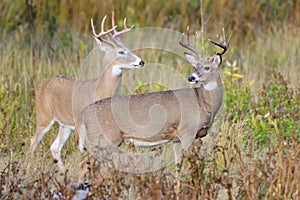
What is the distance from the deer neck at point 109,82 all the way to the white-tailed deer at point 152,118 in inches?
48.6

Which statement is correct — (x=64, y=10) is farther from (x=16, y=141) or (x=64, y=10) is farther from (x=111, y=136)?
(x=111, y=136)

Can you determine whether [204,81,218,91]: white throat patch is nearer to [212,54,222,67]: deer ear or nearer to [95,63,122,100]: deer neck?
[212,54,222,67]: deer ear

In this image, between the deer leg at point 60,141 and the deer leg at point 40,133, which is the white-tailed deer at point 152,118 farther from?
the deer leg at point 40,133

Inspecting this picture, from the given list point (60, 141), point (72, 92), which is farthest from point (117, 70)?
point (60, 141)

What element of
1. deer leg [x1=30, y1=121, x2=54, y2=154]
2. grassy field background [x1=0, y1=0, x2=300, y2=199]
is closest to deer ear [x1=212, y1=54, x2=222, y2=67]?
grassy field background [x1=0, y1=0, x2=300, y2=199]

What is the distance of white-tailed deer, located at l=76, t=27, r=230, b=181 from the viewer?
249 inches

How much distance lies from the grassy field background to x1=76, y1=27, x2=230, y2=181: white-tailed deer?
0.27m

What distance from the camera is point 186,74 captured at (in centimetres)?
921

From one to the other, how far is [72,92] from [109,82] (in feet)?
1.26

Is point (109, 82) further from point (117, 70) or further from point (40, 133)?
point (40, 133)

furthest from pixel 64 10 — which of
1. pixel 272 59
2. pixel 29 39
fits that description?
pixel 272 59

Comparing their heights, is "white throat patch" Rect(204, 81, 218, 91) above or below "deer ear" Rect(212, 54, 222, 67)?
below

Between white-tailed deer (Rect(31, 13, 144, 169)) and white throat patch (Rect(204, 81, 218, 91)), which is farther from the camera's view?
white-tailed deer (Rect(31, 13, 144, 169))

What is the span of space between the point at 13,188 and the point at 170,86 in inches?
149
